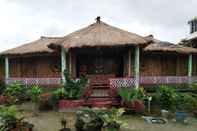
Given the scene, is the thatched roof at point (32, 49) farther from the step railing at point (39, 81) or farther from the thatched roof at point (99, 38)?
the thatched roof at point (99, 38)

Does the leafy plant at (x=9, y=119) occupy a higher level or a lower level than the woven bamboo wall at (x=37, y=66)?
lower

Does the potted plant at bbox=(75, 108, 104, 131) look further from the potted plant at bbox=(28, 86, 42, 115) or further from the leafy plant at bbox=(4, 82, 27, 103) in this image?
the leafy plant at bbox=(4, 82, 27, 103)

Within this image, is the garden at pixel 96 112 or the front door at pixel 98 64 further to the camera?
the front door at pixel 98 64

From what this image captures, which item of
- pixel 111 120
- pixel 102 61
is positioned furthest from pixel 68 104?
pixel 102 61

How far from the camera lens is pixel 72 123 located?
1156 centimetres

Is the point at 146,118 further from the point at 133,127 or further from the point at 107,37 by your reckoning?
the point at 107,37

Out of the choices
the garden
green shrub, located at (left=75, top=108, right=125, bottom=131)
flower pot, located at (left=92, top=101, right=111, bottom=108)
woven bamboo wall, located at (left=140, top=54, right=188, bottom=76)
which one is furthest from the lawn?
woven bamboo wall, located at (left=140, top=54, right=188, bottom=76)

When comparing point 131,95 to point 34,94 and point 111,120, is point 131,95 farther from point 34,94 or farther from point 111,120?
point 34,94

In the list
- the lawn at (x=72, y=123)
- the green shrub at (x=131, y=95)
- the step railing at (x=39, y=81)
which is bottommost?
the lawn at (x=72, y=123)

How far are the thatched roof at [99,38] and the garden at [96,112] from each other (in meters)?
2.26

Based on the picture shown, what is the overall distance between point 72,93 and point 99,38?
4.10 metres

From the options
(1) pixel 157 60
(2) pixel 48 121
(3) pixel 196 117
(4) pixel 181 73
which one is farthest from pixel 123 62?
(2) pixel 48 121

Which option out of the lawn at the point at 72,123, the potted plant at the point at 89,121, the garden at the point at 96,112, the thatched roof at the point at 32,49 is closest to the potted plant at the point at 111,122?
the garden at the point at 96,112

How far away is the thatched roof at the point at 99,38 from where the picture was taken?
16.1 m
